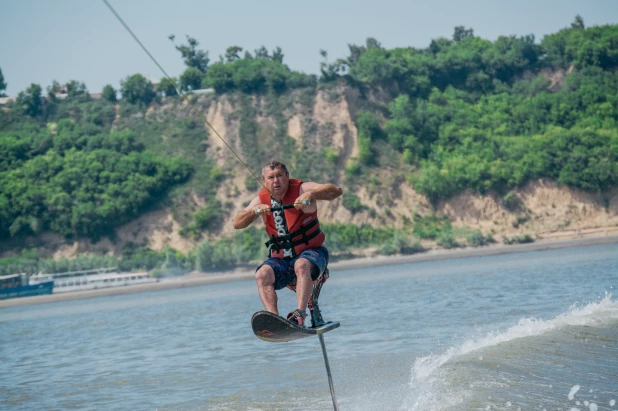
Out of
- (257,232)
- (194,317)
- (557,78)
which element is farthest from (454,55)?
(194,317)

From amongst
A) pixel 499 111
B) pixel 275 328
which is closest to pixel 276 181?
pixel 275 328

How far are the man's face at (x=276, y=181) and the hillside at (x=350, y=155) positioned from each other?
155 ft

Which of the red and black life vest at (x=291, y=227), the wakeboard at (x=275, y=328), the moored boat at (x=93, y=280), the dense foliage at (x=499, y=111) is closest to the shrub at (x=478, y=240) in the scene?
the dense foliage at (x=499, y=111)

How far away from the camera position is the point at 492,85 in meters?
72.0

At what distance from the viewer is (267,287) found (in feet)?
24.4

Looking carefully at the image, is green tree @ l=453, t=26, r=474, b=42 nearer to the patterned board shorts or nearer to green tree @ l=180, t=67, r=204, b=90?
green tree @ l=180, t=67, r=204, b=90

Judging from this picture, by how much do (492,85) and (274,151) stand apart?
20.8 meters

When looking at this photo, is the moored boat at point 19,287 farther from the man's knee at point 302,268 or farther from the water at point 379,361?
the man's knee at point 302,268

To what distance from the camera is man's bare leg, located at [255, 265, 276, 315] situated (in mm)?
7383

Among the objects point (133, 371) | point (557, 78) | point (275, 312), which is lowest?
point (133, 371)

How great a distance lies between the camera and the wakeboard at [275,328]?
7.04 m

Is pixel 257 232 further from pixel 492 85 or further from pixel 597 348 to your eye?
pixel 597 348

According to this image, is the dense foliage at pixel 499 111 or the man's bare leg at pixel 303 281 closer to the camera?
the man's bare leg at pixel 303 281

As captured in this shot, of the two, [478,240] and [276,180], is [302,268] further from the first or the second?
[478,240]
